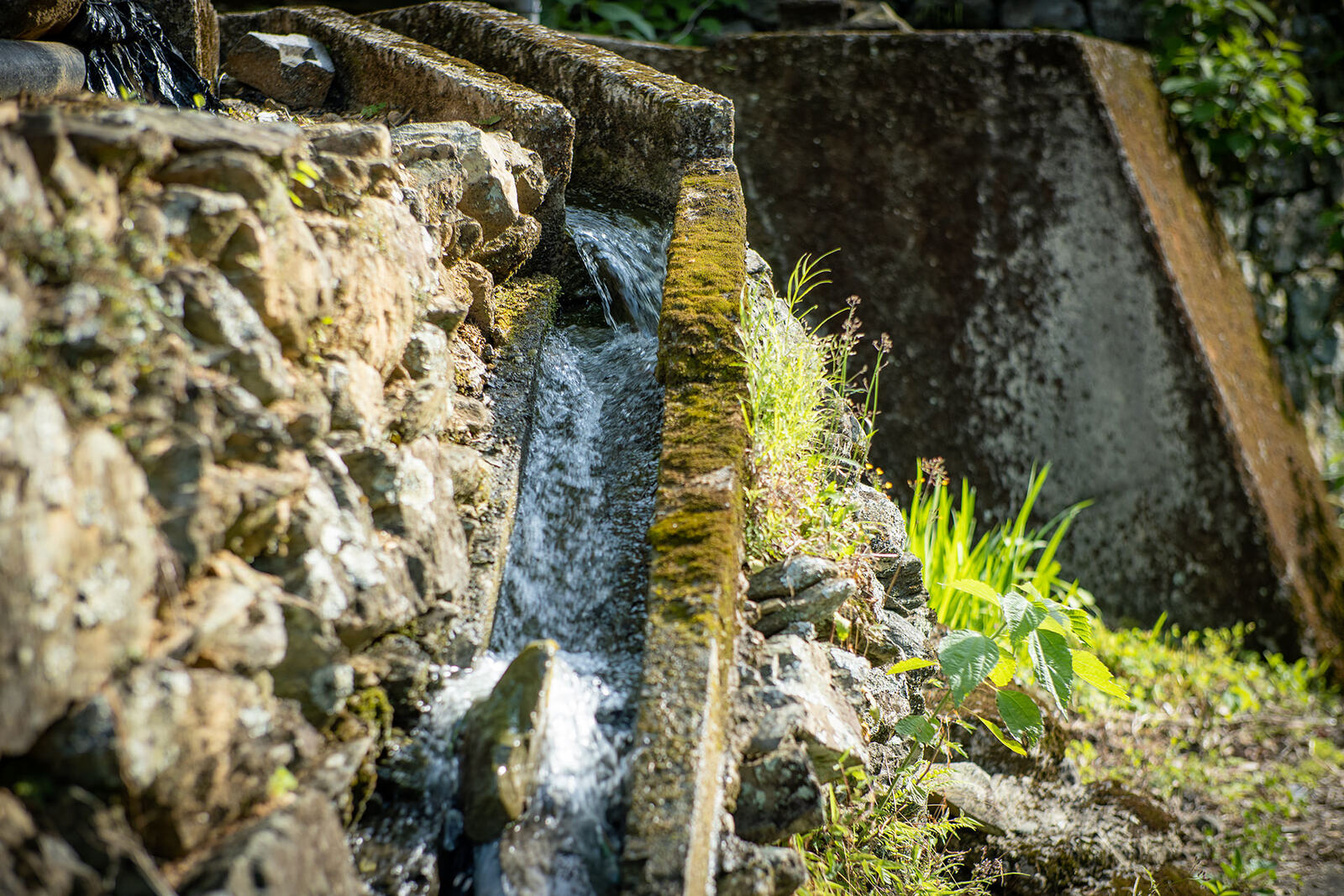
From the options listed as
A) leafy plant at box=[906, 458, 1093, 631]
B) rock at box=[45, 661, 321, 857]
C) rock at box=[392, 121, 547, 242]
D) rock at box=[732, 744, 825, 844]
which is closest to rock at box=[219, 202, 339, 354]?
rock at box=[45, 661, 321, 857]

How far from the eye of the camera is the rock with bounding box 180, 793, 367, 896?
4.24 ft

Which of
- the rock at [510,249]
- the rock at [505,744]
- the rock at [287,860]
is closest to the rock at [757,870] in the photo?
the rock at [505,744]

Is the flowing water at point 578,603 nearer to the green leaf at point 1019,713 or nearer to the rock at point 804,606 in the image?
the rock at point 804,606

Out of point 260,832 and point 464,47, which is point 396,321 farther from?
point 464,47

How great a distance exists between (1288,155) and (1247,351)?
144 centimetres

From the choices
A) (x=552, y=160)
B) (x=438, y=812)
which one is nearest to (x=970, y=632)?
(x=438, y=812)

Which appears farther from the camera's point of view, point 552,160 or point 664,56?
point 664,56

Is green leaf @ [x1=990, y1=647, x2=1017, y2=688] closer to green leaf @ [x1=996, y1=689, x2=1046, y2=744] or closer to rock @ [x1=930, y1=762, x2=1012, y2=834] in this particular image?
green leaf @ [x1=996, y1=689, x2=1046, y2=744]

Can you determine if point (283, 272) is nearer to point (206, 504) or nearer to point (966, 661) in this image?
point (206, 504)

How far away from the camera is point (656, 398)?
2.62m

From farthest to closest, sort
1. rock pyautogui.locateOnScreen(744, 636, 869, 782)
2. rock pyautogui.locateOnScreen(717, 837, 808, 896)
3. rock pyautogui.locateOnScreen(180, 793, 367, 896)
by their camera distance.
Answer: rock pyautogui.locateOnScreen(744, 636, 869, 782) → rock pyautogui.locateOnScreen(717, 837, 808, 896) → rock pyautogui.locateOnScreen(180, 793, 367, 896)

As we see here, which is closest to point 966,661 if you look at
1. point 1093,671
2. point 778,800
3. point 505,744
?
point 1093,671

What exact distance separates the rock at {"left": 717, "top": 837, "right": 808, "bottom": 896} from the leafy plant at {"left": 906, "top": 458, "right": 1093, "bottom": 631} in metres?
1.29

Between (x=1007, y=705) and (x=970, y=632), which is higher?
(x=970, y=632)
